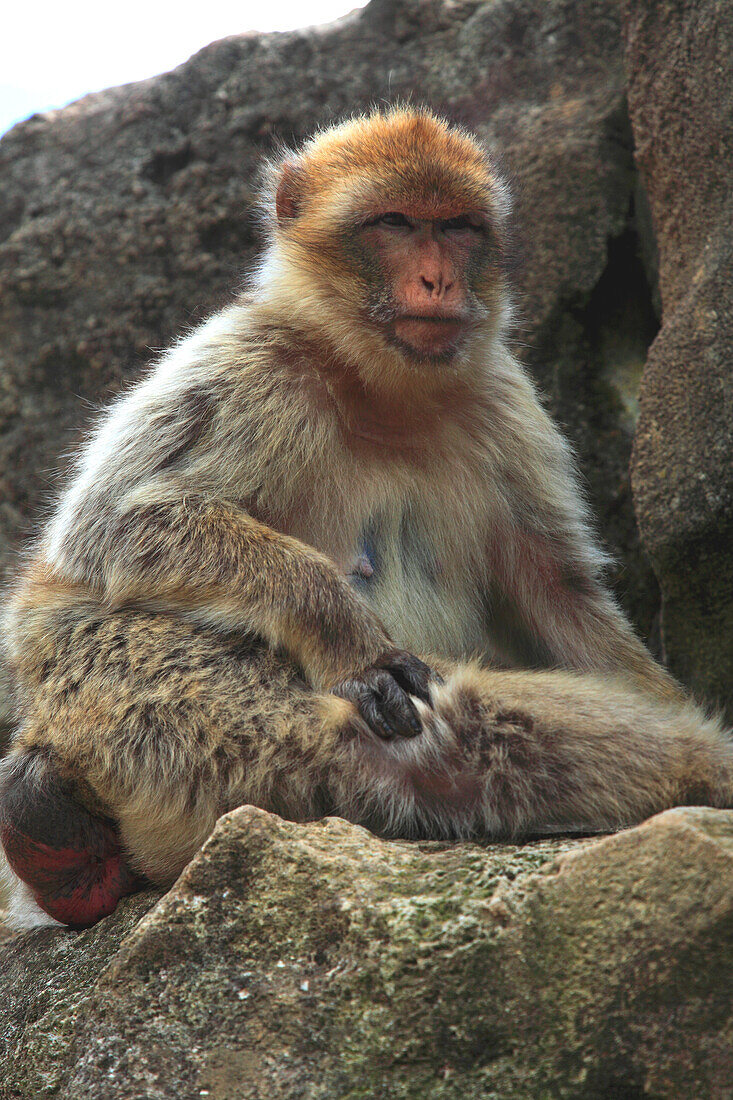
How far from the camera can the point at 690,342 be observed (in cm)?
364

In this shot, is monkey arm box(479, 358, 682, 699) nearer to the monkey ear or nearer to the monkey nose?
the monkey nose

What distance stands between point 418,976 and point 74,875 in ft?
3.86

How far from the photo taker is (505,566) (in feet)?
11.9

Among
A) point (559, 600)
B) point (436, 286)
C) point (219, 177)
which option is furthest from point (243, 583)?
point (219, 177)

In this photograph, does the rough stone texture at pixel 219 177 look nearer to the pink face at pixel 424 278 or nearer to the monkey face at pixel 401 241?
the monkey face at pixel 401 241

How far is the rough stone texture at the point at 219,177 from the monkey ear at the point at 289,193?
167 cm

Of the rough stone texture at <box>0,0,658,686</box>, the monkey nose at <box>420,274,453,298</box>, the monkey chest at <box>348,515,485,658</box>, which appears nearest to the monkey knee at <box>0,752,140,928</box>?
the monkey chest at <box>348,515,485,658</box>

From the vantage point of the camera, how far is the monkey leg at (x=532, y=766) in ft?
8.62

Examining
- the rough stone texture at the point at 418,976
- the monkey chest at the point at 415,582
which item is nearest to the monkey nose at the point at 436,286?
the monkey chest at the point at 415,582

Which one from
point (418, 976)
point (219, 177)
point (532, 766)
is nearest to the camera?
point (418, 976)

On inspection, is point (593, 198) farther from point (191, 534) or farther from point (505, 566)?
point (191, 534)

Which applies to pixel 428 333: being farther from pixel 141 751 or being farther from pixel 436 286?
pixel 141 751

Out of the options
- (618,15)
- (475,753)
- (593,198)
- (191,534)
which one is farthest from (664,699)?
(618,15)

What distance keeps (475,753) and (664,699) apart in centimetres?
95
